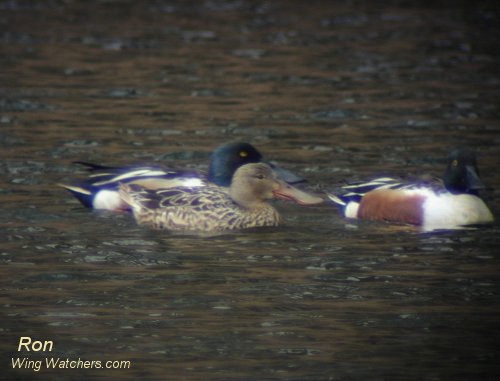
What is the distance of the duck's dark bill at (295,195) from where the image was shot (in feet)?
39.2

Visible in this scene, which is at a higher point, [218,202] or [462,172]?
[462,172]

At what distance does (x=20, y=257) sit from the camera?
10742mm

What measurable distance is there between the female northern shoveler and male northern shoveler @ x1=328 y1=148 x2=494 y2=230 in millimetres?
516

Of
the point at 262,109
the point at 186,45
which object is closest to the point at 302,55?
the point at 186,45

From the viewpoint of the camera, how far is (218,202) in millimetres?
11898

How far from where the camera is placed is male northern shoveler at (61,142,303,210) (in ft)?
40.3

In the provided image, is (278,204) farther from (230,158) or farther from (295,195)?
(295,195)

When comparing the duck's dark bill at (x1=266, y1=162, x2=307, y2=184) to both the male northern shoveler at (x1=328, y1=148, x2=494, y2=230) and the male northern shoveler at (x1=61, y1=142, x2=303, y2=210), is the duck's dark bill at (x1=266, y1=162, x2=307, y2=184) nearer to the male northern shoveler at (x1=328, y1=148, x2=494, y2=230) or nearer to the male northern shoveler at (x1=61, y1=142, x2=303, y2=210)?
the male northern shoveler at (x1=61, y1=142, x2=303, y2=210)

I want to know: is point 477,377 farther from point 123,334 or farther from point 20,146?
point 20,146

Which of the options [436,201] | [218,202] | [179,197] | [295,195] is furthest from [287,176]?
[436,201]

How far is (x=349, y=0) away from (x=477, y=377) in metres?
23.2

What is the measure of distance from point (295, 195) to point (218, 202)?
63cm

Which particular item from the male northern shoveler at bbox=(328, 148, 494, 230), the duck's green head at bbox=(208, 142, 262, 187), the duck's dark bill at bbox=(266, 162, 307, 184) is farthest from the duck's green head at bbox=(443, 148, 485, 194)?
the duck's green head at bbox=(208, 142, 262, 187)

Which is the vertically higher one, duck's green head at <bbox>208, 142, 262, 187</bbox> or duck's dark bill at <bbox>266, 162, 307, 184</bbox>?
duck's green head at <bbox>208, 142, 262, 187</bbox>
